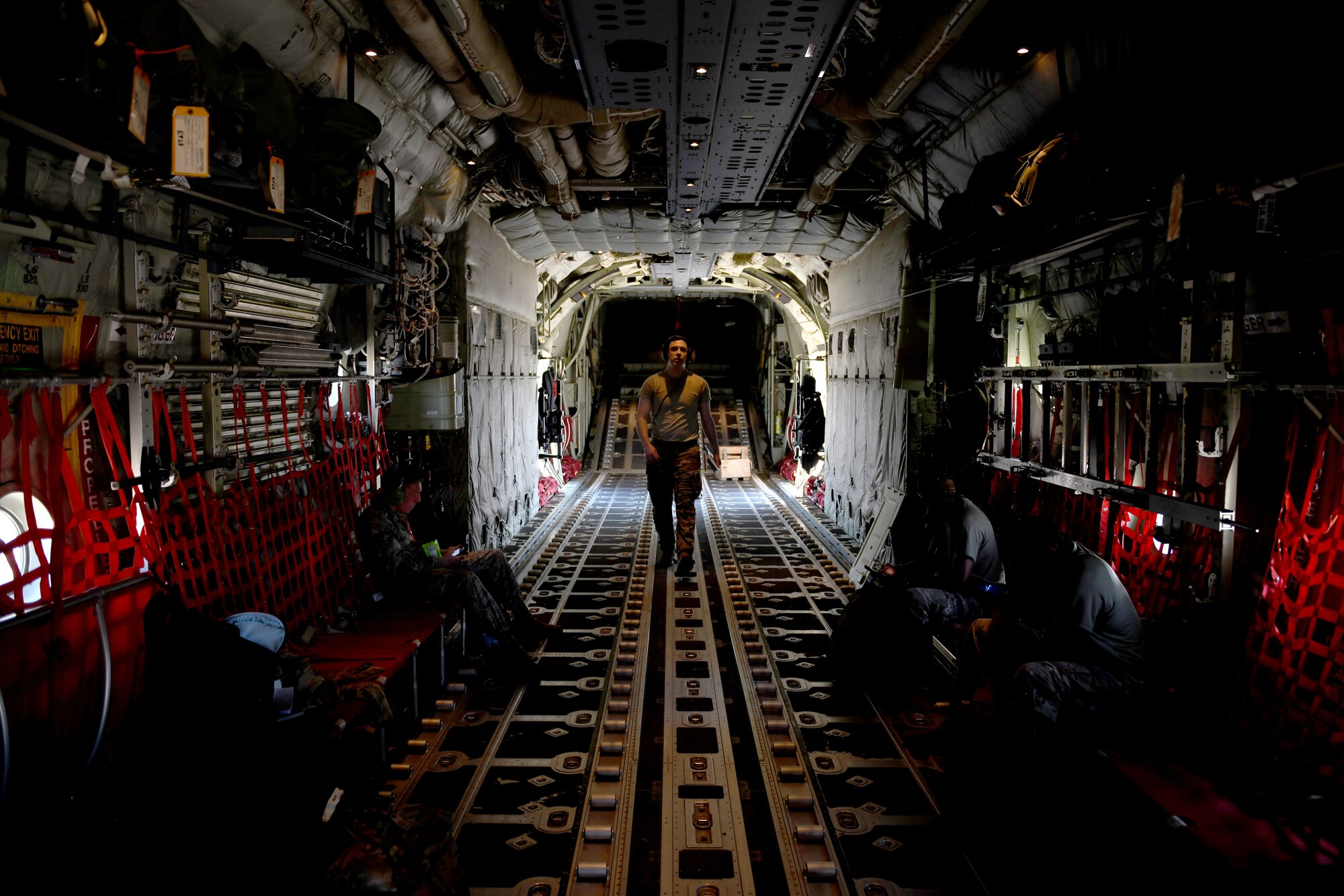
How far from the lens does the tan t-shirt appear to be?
6.73m

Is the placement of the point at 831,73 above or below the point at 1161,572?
above

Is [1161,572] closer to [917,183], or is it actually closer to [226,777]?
[917,183]

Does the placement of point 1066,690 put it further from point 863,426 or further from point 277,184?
point 863,426

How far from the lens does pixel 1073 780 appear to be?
2.78m

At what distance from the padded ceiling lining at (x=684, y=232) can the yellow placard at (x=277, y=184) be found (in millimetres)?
4366

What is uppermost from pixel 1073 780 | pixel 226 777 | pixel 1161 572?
pixel 1161 572

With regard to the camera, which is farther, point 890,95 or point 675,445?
point 675,445

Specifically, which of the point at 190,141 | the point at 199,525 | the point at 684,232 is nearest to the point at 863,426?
the point at 684,232

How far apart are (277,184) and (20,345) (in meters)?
1.19

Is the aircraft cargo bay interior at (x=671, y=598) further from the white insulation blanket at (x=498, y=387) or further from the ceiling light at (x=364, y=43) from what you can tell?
the white insulation blanket at (x=498, y=387)

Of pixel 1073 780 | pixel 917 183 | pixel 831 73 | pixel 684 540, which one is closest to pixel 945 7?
pixel 831 73

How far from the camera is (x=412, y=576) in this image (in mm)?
4438

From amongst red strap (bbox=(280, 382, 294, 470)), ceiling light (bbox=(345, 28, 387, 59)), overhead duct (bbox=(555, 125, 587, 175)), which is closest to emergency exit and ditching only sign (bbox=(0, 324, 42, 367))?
red strap (bbox=(280, 382, 294, 470))

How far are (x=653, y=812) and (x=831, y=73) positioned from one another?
12.9 feet
